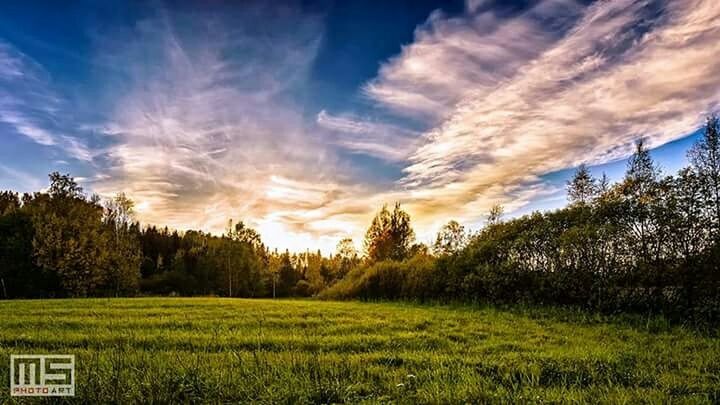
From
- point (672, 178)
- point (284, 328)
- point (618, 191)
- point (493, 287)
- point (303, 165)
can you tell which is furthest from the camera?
point (303, 165)

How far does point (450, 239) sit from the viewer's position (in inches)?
830

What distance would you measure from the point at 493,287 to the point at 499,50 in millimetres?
8584

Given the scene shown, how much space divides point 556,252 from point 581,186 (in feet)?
20.1

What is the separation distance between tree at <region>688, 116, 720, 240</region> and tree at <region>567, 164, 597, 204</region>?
6.98m

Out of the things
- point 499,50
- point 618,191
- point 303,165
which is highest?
point 499,50

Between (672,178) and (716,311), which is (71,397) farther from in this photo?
(672,178)

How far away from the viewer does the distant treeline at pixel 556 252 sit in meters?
9.95

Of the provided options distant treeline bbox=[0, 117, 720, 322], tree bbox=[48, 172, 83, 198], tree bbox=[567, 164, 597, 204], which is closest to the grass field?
distant treeline bbox=[0, 117, 720, 322]

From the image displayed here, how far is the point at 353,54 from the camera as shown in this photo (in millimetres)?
10727

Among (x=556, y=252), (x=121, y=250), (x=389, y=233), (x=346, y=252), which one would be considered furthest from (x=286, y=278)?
(x=556, y=252)

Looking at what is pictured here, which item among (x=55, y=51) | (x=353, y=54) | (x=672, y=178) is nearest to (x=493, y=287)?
(x=672, y=178)

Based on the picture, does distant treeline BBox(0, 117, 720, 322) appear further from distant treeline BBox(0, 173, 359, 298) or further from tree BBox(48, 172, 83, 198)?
tree BBox(48, 172, 83, 198)
